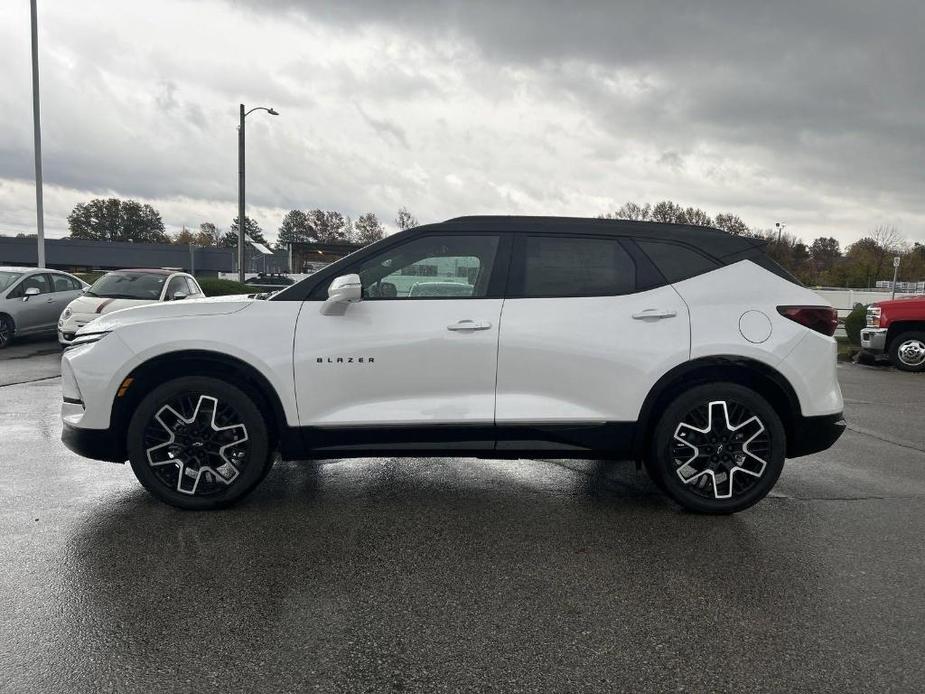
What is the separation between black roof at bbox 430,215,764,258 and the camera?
4.16 metres

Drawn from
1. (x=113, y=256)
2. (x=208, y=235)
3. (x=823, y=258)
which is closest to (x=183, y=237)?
(x=208, y=235)

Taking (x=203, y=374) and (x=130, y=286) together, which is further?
(x=130, y=286)

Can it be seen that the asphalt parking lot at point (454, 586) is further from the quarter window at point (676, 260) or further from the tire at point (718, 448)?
the quarter window at point (676, 260)

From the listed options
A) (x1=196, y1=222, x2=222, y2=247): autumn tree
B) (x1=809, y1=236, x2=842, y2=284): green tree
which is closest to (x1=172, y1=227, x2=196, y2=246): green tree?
(x1=196, y1=222, x2=222, y2=247): autumn tree

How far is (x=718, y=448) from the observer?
13.3 ft

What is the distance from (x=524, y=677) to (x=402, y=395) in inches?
73.5

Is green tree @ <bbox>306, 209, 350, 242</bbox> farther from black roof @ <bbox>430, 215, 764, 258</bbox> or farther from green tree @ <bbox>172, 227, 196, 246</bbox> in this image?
black roof @ <bbox>430, 215, 764, 258</bbox>

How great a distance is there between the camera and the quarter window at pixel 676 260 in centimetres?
410

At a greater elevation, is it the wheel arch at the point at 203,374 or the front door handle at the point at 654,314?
the front door handle at the point at 654,314

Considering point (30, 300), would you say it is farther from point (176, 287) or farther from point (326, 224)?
point (326, 224)

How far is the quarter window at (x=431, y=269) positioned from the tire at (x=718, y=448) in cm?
145

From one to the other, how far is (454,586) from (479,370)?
128 cm

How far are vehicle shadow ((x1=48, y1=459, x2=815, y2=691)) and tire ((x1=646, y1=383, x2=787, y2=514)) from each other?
0.58 ft

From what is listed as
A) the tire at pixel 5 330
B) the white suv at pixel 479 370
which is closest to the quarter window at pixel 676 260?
the white suv at pixel 479 370
